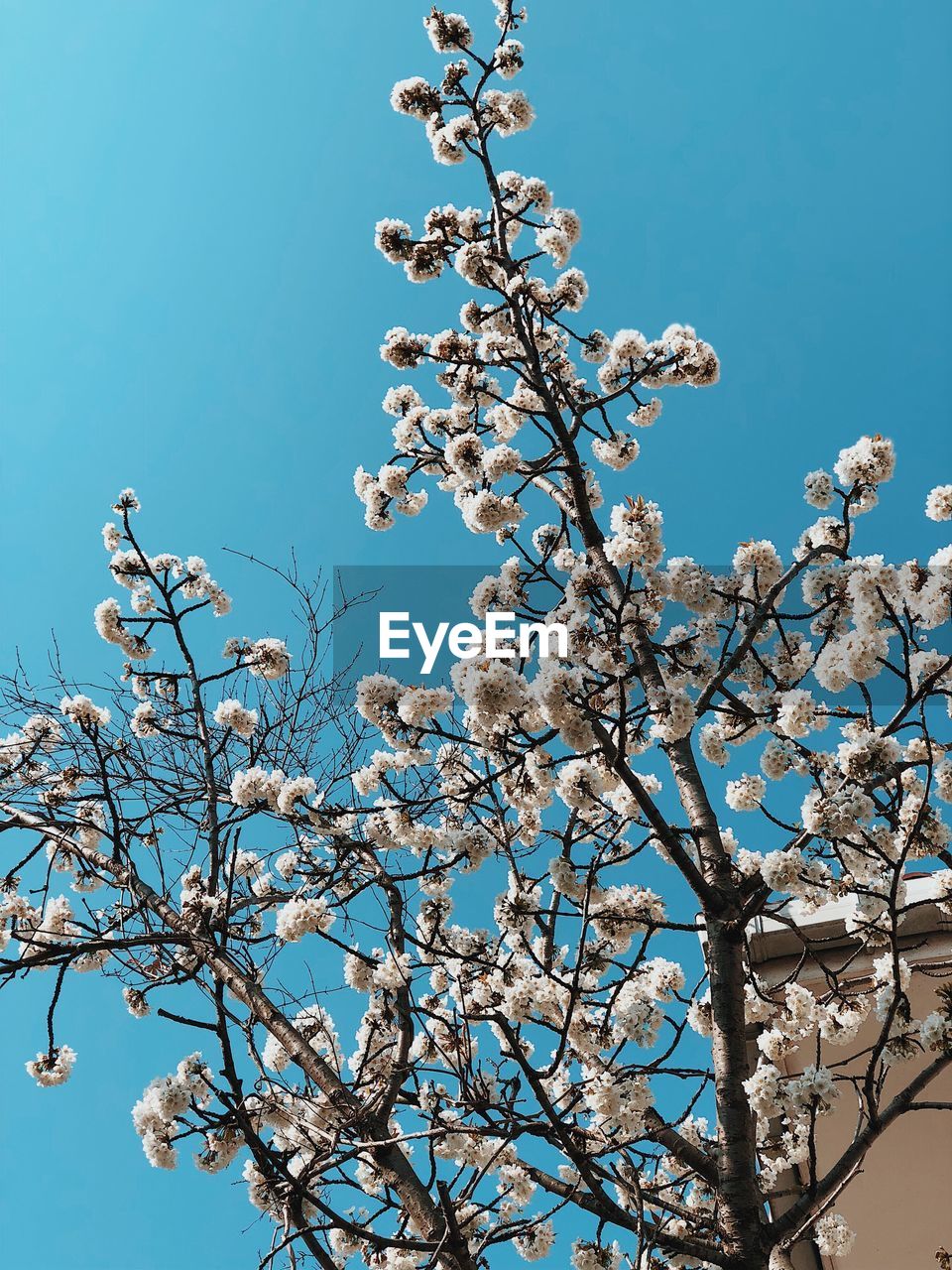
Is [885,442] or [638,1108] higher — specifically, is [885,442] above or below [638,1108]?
above

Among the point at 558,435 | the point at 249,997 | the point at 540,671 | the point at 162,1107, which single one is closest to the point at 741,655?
the point at 540,671

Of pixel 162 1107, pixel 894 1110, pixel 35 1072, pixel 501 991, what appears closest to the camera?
pixel 894 1110

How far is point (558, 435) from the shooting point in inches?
236

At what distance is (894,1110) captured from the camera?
404 centimetres

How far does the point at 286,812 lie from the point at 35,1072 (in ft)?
7.85

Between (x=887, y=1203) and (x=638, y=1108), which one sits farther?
(x=887, y=1203)

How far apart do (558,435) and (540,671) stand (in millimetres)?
2174

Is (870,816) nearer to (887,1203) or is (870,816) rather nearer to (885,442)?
(885,442)

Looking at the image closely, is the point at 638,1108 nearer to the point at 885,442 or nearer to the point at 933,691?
the point at 933,691

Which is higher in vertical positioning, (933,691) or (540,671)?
(540,671)

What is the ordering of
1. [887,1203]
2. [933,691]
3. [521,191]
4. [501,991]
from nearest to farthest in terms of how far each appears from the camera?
1. [933,691]
2. [501,991]
3. [887,1203]
4. [521,191]

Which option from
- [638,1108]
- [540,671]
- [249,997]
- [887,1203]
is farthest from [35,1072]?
[887,1203]

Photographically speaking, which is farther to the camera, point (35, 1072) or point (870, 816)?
point (35, 1072)

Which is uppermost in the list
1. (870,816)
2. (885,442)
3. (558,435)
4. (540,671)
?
(558,435)
